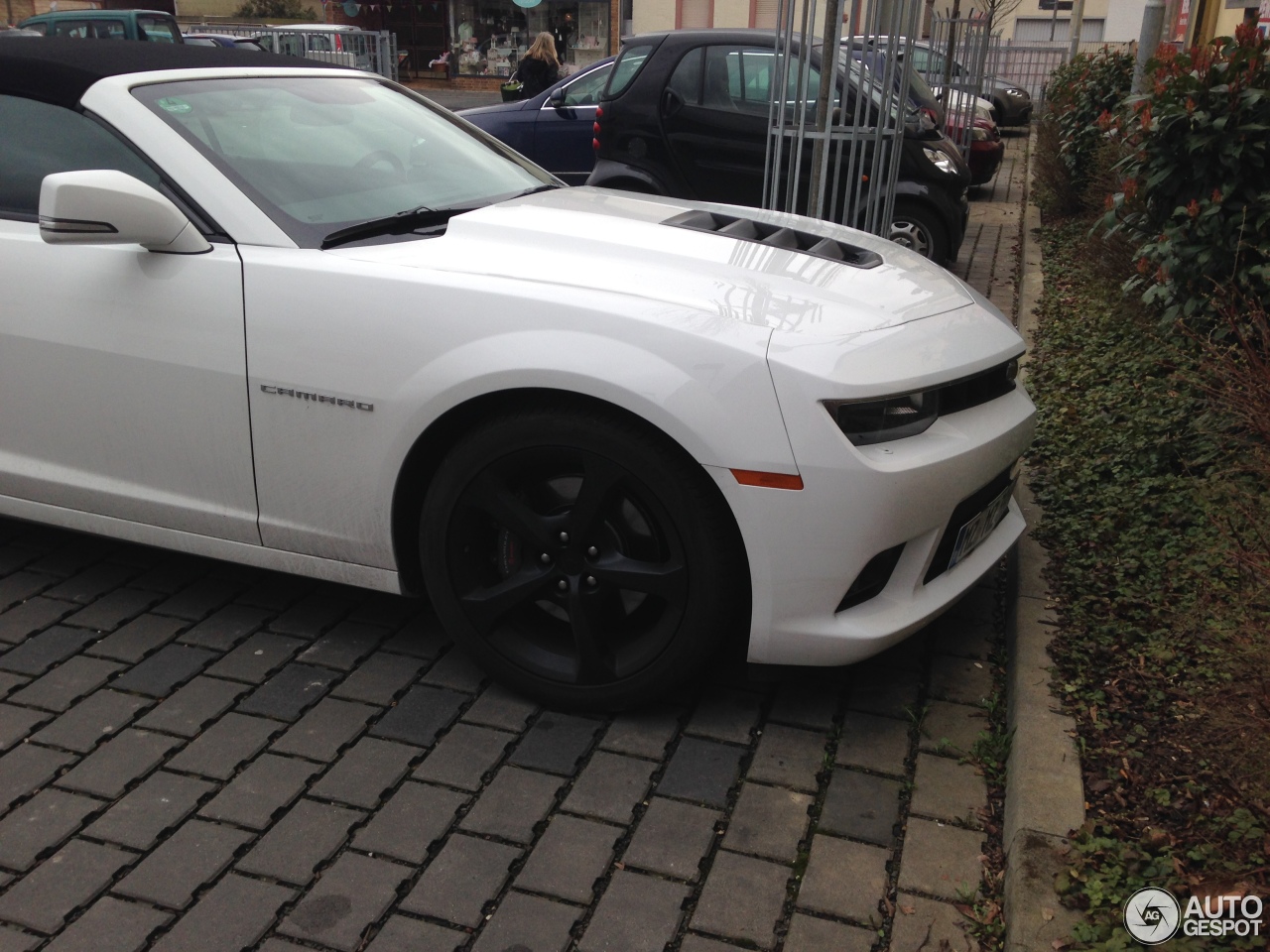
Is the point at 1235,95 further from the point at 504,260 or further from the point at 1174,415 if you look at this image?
the point at 504,260

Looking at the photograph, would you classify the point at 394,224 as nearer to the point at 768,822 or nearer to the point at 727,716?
the point at 727,716

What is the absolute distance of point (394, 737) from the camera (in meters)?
3.09

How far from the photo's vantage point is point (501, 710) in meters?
3.23

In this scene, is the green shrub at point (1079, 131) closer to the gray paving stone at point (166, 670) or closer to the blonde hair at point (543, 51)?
the blonde hair at point (543, 51)

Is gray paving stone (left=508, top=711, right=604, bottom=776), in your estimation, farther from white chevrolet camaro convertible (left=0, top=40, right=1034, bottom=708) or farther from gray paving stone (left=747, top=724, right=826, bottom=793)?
gray paving stone (left=747, top=724, right=826, bottom=793)

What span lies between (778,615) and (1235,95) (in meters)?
3.30

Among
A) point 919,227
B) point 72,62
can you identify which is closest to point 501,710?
point 72,62

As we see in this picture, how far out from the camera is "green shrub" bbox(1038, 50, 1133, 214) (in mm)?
9844

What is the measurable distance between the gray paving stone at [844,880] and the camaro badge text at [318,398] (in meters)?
1.58

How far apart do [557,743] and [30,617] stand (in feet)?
6.00

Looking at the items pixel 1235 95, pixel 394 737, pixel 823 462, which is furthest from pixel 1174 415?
pixel 394 737

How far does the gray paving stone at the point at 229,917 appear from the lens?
2381 mm

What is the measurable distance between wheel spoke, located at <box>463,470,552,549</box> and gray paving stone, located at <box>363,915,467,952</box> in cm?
100

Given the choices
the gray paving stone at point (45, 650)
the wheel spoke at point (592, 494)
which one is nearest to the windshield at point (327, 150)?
the wheel spoke at point (592, 494)
